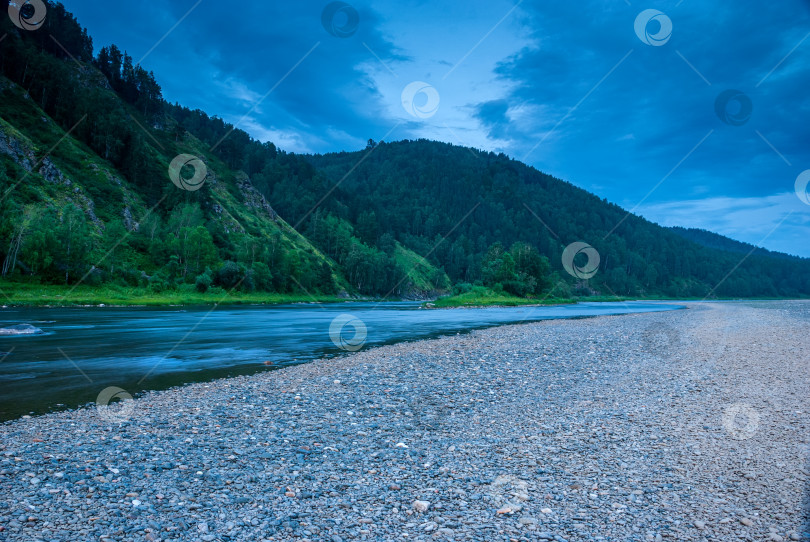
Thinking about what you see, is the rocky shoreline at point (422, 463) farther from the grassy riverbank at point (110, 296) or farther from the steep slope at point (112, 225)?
the steep slope at point (112, 225)

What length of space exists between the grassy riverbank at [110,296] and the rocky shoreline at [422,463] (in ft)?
205

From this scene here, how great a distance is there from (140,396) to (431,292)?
166 meters

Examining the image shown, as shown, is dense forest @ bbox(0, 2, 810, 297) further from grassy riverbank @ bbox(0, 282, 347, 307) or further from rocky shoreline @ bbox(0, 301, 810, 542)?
rocky shoreline @ bbox(0, 301, 810, 542)

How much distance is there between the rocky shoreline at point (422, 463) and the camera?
5602 millimetres

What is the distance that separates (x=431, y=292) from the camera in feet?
582

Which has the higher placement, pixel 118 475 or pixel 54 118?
pixel 54 118

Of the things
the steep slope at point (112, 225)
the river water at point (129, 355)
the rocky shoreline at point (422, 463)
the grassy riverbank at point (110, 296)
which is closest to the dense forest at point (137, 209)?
the steep slope at point (112, 225)

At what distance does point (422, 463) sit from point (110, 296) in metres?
79.3

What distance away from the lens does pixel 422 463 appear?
777cm

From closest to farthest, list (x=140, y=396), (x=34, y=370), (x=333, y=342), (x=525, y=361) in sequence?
(x=140, y=396), (x=34, y=370), (x=525, y=361), (x=333, y=342)

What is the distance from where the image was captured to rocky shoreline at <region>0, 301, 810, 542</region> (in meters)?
5.60

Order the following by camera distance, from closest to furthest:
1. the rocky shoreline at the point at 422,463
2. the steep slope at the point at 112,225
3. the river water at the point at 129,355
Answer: the rocky shoreline at the point at 422,463 → the river water at the point at 129,355 → the steep slope at the point at 112,225

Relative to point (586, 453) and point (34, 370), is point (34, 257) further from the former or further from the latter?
point (586, 453)

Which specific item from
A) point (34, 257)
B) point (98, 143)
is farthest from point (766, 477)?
point (98, 143)
